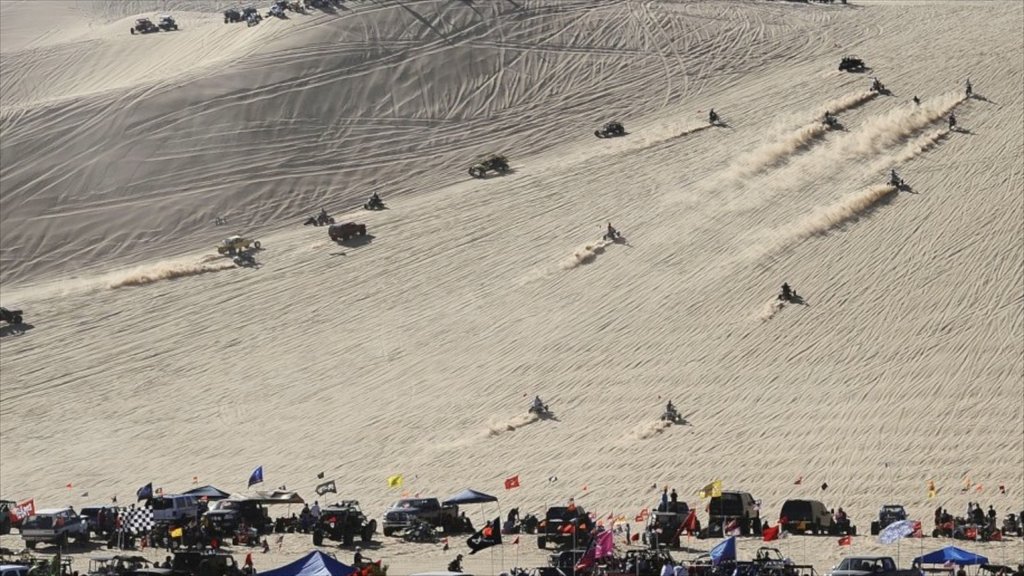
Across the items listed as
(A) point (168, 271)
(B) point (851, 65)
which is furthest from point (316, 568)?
(B) point (851, 65)

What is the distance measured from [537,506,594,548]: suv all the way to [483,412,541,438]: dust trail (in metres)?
9.12

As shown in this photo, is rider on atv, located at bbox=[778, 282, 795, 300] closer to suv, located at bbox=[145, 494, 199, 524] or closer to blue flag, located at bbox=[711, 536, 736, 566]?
suv, located at bbox=[145, 494, 199, 524]

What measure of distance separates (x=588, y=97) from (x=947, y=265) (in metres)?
24.0

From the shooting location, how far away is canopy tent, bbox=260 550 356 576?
68.2 ft

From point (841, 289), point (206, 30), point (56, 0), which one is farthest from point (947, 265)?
point (56, 0)

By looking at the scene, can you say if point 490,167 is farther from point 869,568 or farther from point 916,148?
point 869,568

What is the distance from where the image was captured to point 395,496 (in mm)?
34594

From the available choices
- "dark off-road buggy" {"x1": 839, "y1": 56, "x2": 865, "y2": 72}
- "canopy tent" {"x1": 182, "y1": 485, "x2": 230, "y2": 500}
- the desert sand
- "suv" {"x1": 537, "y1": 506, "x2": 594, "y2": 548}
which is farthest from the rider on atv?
"dark off-road buggy" {"x1": 839, "y1": 56, "x2": 865, "y2": 72}

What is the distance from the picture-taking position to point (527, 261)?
50.5 metres

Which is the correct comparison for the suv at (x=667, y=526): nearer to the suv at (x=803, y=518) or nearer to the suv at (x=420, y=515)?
the suv at (x=803, y=518)

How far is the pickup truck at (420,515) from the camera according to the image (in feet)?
97.7

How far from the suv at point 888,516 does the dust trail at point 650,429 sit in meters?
7.84

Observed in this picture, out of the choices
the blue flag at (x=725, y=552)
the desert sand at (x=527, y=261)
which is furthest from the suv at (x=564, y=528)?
the blue flag at (x=725, y=552)

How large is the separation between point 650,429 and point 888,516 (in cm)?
849
